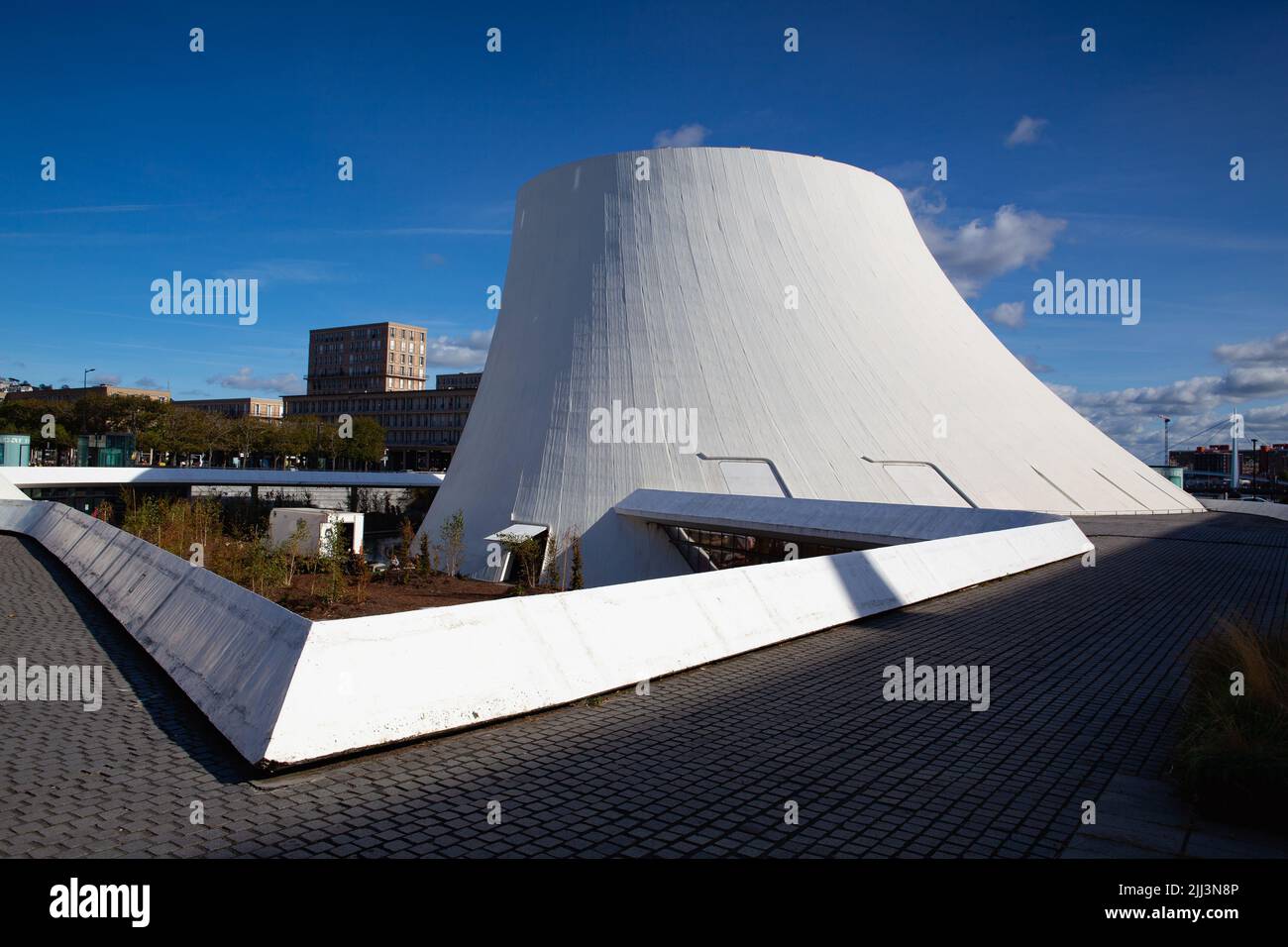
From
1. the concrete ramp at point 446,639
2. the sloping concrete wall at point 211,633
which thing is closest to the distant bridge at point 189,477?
the sloping concrete wall at point 211,633

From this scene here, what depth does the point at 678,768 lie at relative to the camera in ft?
15.1

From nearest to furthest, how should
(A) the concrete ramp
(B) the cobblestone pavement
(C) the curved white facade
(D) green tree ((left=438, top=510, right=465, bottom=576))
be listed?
(B) the cobblestone pavement → (A) the concrete ramp → (D) green tree ((left=438, top=510, right=465, bottom=576)) → (C) the curved white facade

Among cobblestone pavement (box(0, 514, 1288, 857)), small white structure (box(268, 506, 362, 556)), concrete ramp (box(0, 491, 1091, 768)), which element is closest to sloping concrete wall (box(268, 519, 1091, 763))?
concrete ramp (box(0, 491, 1091, 768))

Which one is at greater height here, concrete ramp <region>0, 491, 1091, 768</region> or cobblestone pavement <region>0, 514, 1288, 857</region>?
concrete ramp <region>0, 491, 1091, 768</region>

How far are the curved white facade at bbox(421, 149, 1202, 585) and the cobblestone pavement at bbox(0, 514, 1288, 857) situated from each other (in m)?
12.3

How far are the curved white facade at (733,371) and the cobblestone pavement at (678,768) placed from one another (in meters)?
12.3

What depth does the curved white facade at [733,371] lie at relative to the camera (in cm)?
1994

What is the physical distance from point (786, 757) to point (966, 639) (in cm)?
380

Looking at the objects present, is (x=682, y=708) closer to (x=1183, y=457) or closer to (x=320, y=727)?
(x=320, y=727)

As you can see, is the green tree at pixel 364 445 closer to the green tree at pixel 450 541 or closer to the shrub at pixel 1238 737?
the green tree at pixel 450 541

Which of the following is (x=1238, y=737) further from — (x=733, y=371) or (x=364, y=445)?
(x=364, y=445)

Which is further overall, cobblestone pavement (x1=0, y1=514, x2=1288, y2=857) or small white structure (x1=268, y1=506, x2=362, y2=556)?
small white structure (x1=268, y1=506, x2=362, y2=556)

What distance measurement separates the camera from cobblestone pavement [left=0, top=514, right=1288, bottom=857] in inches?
146

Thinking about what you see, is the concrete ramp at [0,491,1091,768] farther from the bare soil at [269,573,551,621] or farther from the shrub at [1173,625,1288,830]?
the shrub at [1173,625,1288,830]
